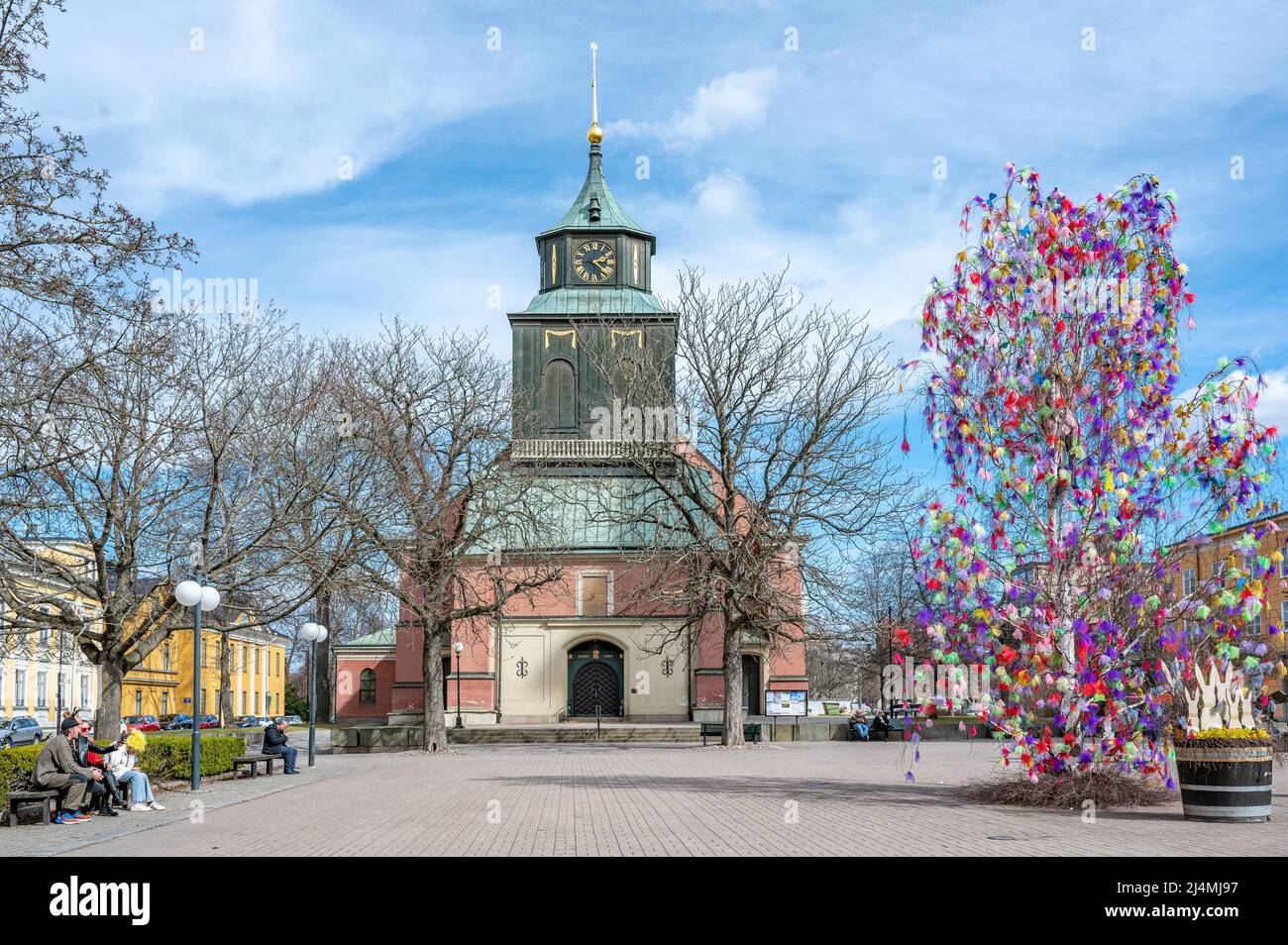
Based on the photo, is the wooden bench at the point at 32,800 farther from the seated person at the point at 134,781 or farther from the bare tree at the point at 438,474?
the bare tree at the point at 438,474

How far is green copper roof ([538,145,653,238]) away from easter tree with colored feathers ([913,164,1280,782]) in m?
41.0

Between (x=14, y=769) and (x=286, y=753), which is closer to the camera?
(x=14, y=769)

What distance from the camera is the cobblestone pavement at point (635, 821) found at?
12.3 metres

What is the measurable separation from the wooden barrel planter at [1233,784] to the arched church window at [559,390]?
41.8 meters

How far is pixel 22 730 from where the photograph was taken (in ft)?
163

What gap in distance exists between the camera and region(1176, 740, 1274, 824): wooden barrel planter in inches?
547

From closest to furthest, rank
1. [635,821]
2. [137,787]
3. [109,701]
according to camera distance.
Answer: [635,821]
[137,787]
[109,701]

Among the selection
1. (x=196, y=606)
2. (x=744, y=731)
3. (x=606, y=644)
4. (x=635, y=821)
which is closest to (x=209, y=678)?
(x=606, y=644)

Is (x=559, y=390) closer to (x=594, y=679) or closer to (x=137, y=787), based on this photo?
(x=594, y=679)

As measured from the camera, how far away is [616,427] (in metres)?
33.6

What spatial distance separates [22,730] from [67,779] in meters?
38.8

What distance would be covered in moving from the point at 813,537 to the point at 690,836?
1995 cm

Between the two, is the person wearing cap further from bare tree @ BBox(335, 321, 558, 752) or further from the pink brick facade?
the pink brick facade

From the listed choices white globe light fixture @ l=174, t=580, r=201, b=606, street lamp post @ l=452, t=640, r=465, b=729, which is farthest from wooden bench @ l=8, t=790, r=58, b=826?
street lamp post @ l=452, t=640, r=465, b=729
